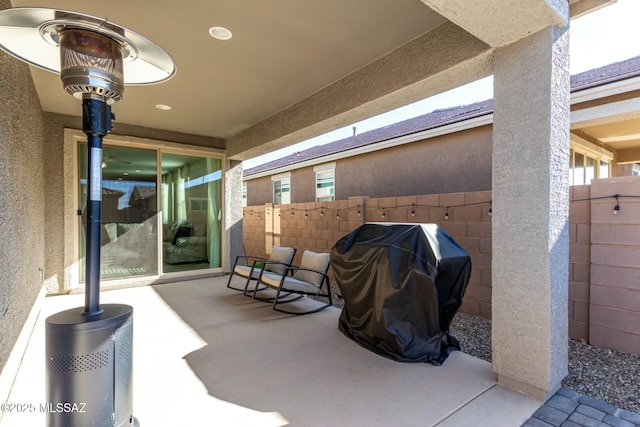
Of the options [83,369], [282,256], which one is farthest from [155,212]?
[83,369]

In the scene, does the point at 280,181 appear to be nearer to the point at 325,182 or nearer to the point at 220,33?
the point at 325,182

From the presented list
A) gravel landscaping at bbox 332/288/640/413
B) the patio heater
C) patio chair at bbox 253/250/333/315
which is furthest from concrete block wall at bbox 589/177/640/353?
the patio heater

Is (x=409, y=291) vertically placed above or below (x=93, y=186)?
below

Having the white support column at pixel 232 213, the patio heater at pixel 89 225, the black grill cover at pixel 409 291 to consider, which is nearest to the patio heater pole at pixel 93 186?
the patio heater at pixel 89 225

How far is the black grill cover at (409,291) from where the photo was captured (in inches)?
122

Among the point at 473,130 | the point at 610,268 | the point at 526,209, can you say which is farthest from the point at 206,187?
the point at 610,268

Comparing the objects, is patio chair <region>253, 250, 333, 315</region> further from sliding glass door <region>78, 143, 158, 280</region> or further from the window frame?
the window frame

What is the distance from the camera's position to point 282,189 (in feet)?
42.5

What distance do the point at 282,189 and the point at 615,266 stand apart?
35.4 feet

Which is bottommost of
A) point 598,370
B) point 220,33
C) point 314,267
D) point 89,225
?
point 598,370

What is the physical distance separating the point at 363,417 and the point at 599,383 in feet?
7.09

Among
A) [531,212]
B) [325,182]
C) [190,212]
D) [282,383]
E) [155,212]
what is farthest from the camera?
[325,182]

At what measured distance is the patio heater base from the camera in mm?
1688

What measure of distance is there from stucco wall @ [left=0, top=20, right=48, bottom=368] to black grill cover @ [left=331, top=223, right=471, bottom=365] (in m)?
3.08
